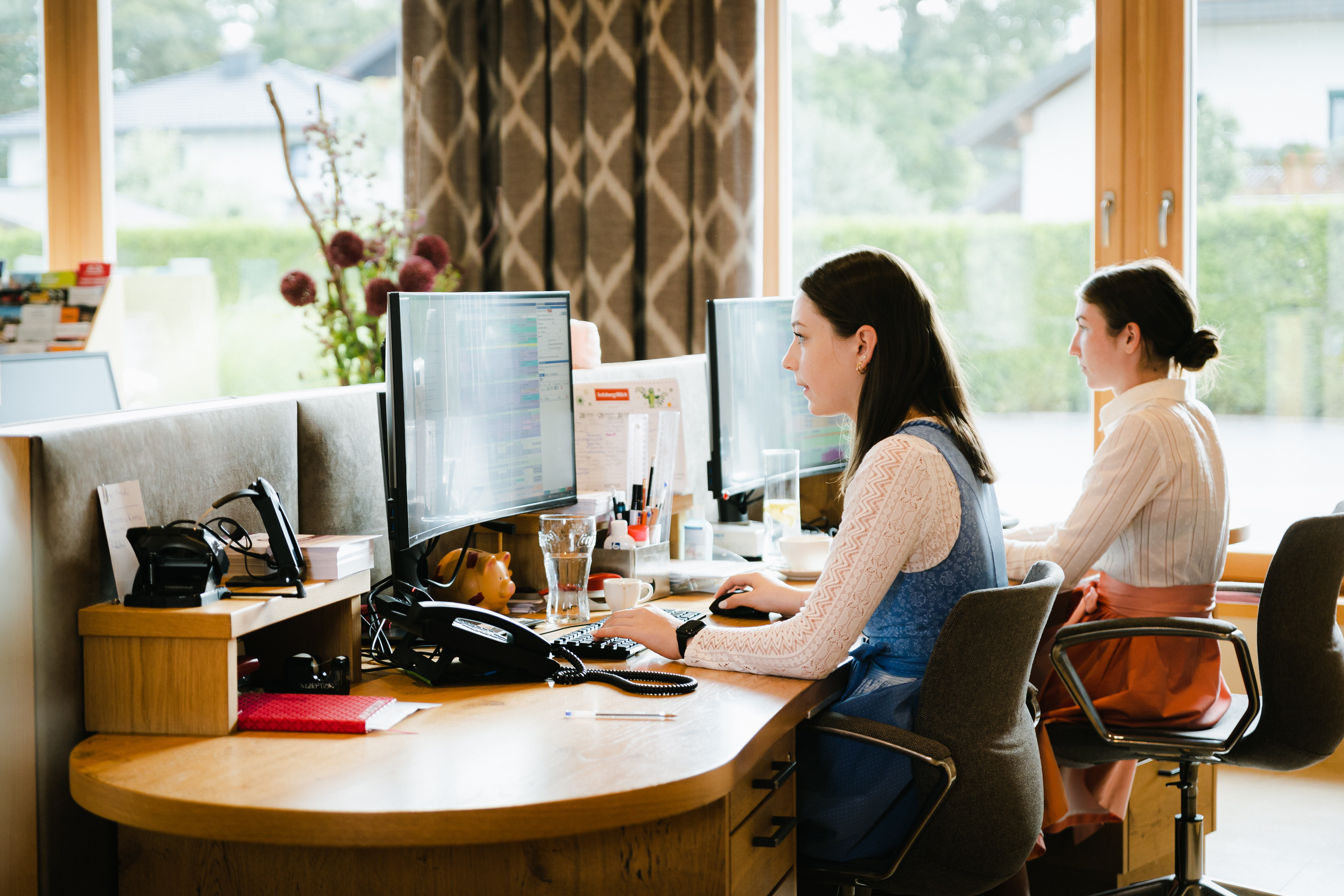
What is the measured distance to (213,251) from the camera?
407 cm

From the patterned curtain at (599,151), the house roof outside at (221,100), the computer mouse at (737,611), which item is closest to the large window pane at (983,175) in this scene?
the patterned curtain at (599,151)

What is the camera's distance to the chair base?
84.7 inches

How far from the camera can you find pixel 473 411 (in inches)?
69.3

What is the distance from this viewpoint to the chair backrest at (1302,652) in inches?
75.0

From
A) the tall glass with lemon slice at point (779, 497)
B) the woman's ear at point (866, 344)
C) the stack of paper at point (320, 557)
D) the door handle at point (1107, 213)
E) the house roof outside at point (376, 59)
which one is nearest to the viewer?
the stack of paper at point (320, 557)

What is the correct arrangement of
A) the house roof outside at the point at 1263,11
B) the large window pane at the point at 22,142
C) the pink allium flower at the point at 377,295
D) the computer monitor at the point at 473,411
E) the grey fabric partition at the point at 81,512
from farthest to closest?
the large window pane at the point at 22,142
the house roof outside at the point at 1263,11
the pink allium flower at the point at 377,295
the computer monitor at the point at 473,411
the grey fabric partition at the point at 81,512

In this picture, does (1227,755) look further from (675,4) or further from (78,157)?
(78,157)

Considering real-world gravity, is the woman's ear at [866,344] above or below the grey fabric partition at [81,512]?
above

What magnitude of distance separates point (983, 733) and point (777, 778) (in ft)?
0.89

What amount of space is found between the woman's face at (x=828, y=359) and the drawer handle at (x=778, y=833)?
58 centimetres

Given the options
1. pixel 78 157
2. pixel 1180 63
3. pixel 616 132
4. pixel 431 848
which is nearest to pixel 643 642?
pixel 431 848

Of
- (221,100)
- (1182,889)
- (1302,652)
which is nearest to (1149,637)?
(1302,652)

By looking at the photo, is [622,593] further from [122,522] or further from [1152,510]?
[1152,510]

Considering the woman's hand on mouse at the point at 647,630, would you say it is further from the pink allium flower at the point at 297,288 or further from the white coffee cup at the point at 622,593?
the pink allium flower at the point at 297,288
